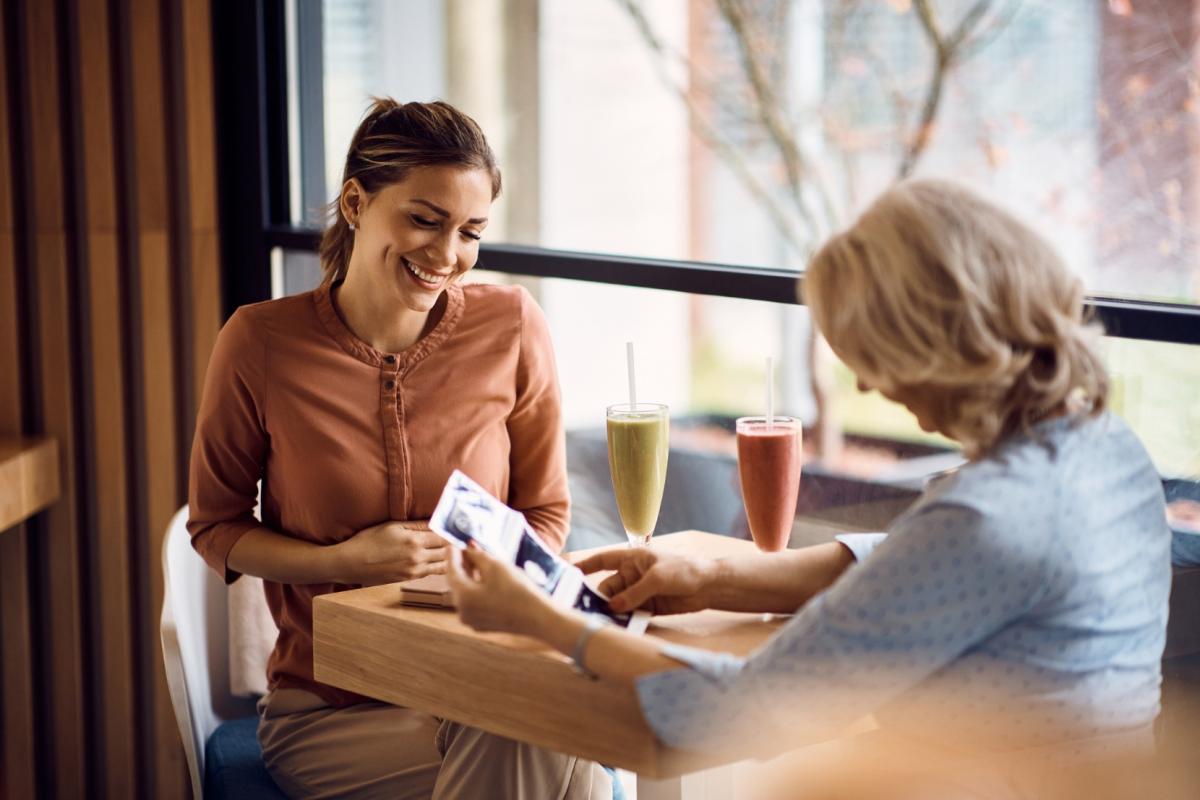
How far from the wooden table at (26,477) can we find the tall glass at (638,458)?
1411mm

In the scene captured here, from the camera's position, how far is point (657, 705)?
1.22 metres

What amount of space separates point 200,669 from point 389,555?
21.5 inches

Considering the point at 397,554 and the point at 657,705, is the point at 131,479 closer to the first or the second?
the point at 397,554

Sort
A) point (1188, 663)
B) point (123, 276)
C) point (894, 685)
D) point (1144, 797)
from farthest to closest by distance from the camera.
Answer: point (123, 276) < point (1188, 663) < point (1144, 797) < point (894, 685)

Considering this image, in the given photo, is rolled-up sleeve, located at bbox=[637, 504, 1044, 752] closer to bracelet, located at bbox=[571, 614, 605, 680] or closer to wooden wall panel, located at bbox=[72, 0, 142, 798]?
bracelet, located at bbox=[571, 614, 605, 680]

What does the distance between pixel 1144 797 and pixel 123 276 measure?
229 centimetres

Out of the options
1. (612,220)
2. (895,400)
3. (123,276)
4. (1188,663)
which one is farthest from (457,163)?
(612,220)

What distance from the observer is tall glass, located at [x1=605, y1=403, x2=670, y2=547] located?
5.74 ft

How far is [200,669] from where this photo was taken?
2129 millimetres

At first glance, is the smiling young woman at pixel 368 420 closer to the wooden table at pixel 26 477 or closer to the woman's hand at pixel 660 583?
the woman's hand at pixel 660 583

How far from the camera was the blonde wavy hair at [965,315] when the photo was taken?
1200 millimetres

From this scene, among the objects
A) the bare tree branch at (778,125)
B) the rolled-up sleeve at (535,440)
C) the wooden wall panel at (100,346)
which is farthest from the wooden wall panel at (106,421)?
the bare tree branch at (778,125)

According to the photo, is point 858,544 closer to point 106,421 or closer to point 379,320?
point 379,320

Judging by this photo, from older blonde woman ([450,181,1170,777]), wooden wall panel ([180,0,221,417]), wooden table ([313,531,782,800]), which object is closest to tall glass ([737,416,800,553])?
wooden table ([313,531,782,800])
